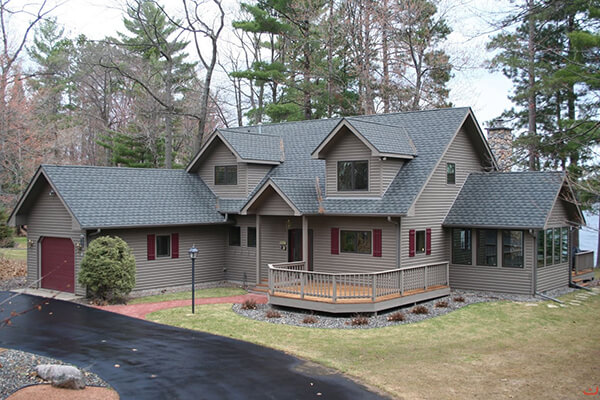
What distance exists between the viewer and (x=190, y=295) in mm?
20906

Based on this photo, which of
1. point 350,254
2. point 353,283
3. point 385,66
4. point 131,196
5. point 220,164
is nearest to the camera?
point 353,283

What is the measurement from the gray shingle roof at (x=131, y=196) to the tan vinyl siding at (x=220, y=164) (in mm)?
407

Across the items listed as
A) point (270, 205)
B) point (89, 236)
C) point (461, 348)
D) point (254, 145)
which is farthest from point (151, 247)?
point (461, 348)

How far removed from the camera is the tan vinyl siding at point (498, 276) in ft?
64.5

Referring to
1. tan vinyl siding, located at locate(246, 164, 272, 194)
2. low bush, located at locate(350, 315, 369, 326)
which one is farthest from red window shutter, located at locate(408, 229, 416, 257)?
tan vinyl siding, located at locate(246, 164, 272, 194)

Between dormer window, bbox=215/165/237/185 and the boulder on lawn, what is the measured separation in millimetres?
14287

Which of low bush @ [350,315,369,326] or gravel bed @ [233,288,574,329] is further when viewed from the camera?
gravel bed @ [233,288,574,329]

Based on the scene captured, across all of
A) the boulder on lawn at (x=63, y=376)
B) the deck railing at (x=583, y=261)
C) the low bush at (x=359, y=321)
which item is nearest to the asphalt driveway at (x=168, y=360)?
the boulder on lawn at (x=63, y=376)

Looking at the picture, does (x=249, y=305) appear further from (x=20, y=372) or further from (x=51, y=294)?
(x=20, y=372)

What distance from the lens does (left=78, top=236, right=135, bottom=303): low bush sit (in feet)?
61.0

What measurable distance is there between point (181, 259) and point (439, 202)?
35.1 ft

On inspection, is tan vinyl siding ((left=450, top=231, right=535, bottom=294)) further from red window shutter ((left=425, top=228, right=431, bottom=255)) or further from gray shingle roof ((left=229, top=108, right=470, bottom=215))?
gray shingle roof ((left=229, top=108, right=470, bottom=215))

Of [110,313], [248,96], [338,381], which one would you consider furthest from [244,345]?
[248,96]

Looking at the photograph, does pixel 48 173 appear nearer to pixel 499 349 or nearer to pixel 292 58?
pixel 499 349
